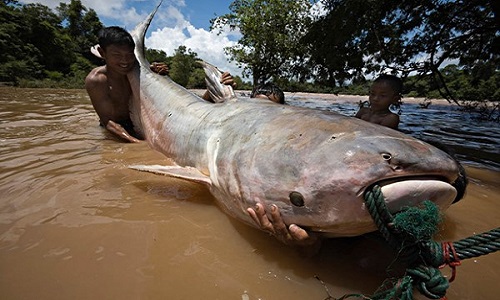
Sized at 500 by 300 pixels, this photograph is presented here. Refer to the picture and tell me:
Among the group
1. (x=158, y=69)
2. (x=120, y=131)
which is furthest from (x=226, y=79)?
(x=120, y=131)

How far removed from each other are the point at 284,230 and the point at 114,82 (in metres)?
3.46

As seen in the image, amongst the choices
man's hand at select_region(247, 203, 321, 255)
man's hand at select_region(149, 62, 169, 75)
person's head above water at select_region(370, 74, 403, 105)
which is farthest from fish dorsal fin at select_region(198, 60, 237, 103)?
person's head above water at select_region(370, 74, 403, 105)

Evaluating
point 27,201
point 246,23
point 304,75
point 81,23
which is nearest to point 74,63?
point 81,23

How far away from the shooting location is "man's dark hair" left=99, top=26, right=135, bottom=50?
3404mm

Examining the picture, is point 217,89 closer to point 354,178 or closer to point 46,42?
point 354,178

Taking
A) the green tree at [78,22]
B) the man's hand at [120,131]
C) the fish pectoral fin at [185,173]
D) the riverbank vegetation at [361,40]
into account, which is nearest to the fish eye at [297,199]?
the fish pectoral fin at [185,173]

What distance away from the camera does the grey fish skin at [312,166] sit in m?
0.95

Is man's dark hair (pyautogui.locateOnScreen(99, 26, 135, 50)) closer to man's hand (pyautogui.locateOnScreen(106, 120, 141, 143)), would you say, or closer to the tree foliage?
man's hand (pyautogui.locateOnScreen(106, 120, 141, 143))

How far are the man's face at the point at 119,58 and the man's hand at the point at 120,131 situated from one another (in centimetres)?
73

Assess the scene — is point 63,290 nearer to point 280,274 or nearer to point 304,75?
point 280,274

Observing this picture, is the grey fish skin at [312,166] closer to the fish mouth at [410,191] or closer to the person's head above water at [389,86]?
the fish mouth at [410,191]

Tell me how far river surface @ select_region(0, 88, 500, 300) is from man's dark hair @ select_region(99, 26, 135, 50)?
1.84 metres

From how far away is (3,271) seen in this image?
1.17 meters

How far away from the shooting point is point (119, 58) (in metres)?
3.44
